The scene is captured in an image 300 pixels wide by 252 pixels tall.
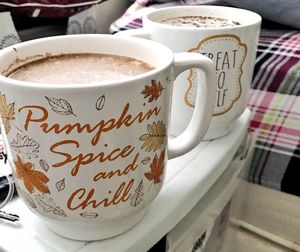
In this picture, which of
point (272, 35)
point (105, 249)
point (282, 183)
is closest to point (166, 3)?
point (272, 35)

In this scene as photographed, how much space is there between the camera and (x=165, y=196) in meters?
0.34

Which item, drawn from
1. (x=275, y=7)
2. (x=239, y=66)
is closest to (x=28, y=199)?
(x=239, y=66)

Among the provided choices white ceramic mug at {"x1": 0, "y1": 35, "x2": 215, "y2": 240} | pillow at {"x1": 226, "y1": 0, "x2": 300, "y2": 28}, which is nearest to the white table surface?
white ceramic mug at {"x1": 0, "y1": 35, "x2": 215, "y2": 240}

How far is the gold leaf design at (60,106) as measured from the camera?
23 centimetres

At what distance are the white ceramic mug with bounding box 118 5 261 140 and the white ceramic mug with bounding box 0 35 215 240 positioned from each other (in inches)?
2.3

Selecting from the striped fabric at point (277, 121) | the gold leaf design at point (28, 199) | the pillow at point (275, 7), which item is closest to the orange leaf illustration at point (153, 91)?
the gold leaf design at point (28, 199)

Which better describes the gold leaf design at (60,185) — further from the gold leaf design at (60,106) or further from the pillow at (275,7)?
the pillow at (275,7)

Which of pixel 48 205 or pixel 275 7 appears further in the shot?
pixel 275 7

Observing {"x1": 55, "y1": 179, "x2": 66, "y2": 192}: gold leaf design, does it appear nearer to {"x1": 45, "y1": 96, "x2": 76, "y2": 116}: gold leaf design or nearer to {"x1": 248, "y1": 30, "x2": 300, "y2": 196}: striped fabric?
{"x1": 45, "y1": 96, "x2": 76, "y2": 116}: gold leaf design

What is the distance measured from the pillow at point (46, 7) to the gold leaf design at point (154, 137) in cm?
35

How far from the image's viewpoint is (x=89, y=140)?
24cm

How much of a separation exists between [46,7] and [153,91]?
1.20 ft

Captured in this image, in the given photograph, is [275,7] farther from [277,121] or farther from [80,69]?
[80,69]

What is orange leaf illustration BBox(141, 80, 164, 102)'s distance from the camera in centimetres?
25
